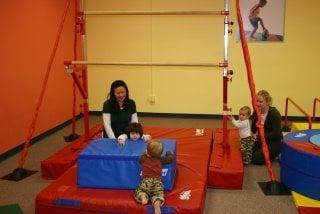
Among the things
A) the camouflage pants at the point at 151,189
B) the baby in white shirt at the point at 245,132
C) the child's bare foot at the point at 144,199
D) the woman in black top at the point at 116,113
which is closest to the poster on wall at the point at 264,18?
the baby in white shirt at the point at 245,132

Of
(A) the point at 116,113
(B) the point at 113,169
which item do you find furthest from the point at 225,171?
(A) the point at 116,113

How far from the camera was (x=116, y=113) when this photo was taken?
14.1 feet

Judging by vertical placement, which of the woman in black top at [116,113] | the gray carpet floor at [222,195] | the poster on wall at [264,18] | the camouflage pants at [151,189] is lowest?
the gray carpet floor at [222,195]

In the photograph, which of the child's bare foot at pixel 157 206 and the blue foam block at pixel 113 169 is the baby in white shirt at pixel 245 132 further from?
the child's bare foot at pixel 157 206

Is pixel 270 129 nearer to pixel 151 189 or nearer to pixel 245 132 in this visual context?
pixel 245 132

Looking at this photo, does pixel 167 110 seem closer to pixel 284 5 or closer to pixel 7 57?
pixel 284 5

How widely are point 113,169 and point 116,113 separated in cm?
113

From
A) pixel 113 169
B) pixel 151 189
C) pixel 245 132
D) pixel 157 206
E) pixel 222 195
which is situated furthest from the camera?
pixel 245 132

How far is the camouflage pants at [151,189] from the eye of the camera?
303cm

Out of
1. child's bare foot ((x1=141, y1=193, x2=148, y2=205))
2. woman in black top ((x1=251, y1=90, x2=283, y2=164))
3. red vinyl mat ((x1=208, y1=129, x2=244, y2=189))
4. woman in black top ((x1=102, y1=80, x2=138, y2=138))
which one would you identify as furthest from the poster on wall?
child's bare foot ((x1=141, y1=193, x2=148, y2=205))

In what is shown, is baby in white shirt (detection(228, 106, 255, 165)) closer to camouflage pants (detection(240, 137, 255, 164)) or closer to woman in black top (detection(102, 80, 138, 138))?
camouflage pants (detection(240, 137, 255, 164))

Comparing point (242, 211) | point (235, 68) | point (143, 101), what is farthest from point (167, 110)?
point (242, 211)

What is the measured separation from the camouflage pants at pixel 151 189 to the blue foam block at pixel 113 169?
13 centimetres

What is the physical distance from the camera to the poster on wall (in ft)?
21.4
